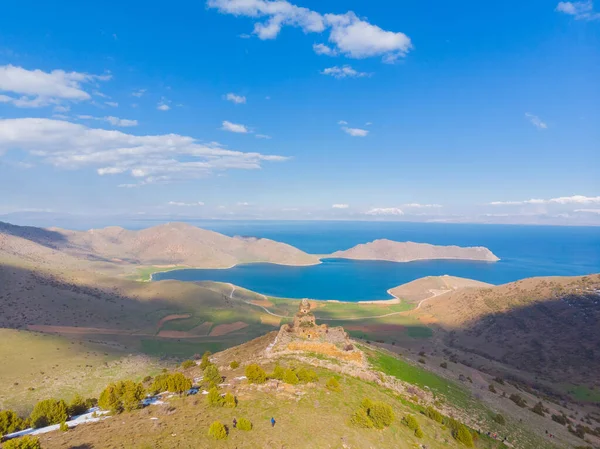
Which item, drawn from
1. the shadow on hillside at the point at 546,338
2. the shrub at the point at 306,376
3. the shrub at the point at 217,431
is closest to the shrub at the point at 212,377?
the shrub at the point at 306,376

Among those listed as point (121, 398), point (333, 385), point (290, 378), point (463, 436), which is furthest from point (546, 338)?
point (121, 398)

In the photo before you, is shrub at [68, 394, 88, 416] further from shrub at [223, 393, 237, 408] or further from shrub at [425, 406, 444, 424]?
shrub at [425, 406, 444, 424]

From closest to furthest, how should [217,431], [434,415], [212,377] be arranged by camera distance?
[217,431]
[434,415]
[212,377]

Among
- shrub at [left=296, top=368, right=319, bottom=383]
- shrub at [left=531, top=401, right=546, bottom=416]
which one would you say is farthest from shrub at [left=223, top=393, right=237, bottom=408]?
shrub at [left=531, top=401, right=546, bottom=416]

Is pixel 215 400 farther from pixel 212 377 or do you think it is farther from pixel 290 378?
pixel 290 378

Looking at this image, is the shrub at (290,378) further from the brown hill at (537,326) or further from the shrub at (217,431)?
the brown hill at (537,326)
